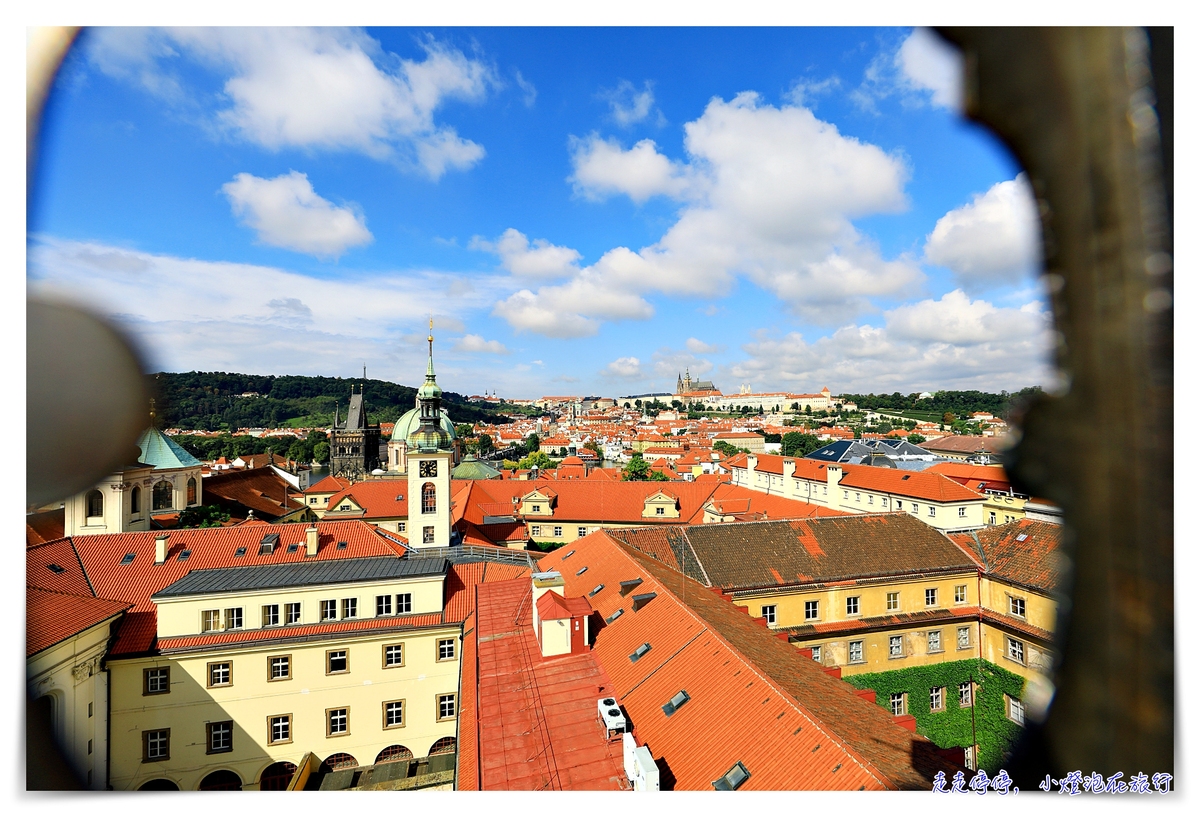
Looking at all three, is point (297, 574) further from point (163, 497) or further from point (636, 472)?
point (636, 472)

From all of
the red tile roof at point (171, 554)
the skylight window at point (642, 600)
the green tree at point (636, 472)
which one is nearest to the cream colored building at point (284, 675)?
the red tile roof at point (171, 554)

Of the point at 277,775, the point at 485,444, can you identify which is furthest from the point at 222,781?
the point at 485,444

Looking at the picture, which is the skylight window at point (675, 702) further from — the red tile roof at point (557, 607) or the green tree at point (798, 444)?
the green tree at point (798, 444)

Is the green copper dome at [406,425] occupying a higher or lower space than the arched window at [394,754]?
higher

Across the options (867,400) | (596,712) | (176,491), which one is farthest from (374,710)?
(867,400)

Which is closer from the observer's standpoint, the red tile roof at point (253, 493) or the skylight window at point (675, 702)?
the skylight window at point (675, 702)

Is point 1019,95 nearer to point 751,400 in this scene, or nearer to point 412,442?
point 412,442

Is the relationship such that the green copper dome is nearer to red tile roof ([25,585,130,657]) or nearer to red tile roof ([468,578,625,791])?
red tile roof ([25,585,130,657])

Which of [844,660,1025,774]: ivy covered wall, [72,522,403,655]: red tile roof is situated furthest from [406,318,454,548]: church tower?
[844,660,1025,774]: ivy covered wall
